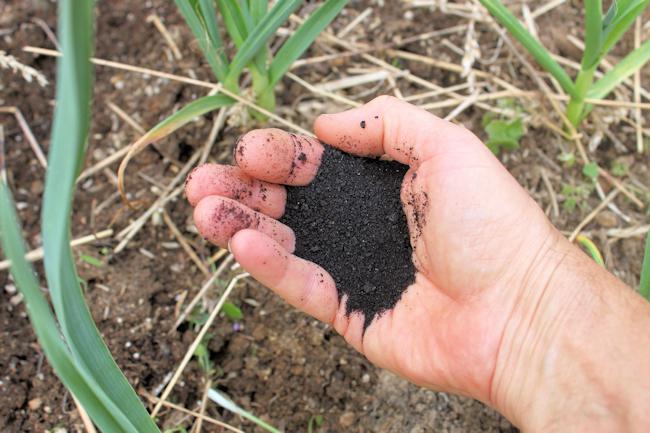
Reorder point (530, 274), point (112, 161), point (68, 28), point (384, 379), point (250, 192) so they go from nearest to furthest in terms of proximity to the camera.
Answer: point (68, 28) → point (530, 274) → point (250, 192) → point (384, 379) → point (112, 161)

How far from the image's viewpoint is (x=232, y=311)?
170 centimetres

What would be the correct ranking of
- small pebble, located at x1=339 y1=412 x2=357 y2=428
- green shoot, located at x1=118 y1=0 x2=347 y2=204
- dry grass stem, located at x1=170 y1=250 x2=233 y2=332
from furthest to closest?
1. dry grass stem, located at x1=170 y1=250 x2=233 y2=332
2. small pebble, located at x1=339 y1=412 x2=357 y2=428
3. green shoot, located at x1=118 y1=0 x2=347 y2=204

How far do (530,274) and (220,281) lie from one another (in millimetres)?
855

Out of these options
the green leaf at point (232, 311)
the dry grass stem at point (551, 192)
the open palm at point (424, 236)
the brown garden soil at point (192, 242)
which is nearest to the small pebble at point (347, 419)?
the brown garden soil at point (192, 242)

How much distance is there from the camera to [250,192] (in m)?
1.47

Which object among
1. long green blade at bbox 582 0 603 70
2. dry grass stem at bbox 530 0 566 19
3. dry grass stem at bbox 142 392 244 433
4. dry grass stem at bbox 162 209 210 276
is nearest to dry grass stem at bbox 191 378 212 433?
dry grass stem at bbox 142 392 244 433

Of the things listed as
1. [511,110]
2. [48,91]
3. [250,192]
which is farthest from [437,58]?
[48,91]

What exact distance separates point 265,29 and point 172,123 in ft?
1.05

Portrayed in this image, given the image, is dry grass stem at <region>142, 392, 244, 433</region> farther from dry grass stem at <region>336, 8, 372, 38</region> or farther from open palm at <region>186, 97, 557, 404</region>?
dry grass stem at <region>336, 8, 372, 38</region>

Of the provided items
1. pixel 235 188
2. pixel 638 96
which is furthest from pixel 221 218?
pixel 638 96

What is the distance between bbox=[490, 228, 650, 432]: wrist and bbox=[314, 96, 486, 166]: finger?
1.06ft

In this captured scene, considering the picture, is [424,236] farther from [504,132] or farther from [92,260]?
[92,260]

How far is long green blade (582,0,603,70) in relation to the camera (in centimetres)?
153

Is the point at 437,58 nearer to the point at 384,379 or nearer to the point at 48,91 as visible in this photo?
the point at 384,379
